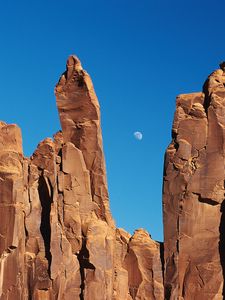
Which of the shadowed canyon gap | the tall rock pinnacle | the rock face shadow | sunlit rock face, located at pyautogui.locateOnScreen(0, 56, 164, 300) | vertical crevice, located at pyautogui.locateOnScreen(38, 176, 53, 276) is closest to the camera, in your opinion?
sunlit rock face, located at pyautogui.locateOnScreen(0, 56, 164, 300)

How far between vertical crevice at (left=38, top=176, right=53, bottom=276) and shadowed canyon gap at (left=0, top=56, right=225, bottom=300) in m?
0.06

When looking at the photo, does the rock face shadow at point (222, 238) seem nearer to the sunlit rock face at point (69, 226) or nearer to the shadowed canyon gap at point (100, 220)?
the shadowed canyon gap at point (100, 220)

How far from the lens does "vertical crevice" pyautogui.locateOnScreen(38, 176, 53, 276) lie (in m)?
50.7

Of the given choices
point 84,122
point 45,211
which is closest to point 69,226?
point 45,211

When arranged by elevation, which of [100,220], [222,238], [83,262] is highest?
[100,220]

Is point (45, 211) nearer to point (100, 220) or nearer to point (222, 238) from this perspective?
point (100, 220)

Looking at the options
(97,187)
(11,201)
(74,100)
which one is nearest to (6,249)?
(11,201)

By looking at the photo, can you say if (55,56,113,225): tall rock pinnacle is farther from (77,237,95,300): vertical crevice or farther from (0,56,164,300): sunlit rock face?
(77,237,95,300): vertical crevice

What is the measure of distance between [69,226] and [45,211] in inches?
61.8

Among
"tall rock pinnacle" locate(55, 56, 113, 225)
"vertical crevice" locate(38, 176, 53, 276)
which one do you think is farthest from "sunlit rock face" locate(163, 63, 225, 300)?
"vertical crevice" locate(38, 176, 53, 276)

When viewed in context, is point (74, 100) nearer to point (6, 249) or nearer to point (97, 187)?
point (97, 187)

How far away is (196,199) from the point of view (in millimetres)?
51500

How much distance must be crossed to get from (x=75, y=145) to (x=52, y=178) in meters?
2.96

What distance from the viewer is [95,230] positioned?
50.7m
